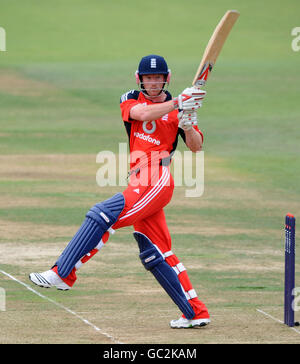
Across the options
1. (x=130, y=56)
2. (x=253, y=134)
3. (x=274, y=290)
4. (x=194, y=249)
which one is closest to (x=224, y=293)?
(x=274, y=290)

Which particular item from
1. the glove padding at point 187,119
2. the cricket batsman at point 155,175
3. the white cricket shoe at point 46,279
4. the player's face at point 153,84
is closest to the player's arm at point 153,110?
the cricket batsman at point 155,175

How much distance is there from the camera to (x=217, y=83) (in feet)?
90.7

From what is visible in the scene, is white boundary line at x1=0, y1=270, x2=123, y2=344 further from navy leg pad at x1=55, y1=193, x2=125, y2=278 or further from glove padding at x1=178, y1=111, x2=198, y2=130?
glove padding at x1=178, y1=111, x2=198, y2=130

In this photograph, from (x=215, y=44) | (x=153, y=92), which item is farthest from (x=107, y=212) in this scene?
(x=215, y=44)

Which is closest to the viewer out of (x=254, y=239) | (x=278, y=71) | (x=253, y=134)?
(x=254, y=239)

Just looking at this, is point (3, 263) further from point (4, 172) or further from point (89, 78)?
point (89, 78)

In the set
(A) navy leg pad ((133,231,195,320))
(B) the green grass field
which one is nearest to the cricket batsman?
(A) navy leg pad ((133,231,195,320))

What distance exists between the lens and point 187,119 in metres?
6.57

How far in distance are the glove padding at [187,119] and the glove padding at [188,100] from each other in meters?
0.07

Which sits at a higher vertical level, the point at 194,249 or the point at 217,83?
the point at 217,83

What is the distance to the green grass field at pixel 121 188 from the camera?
7191 millimetres

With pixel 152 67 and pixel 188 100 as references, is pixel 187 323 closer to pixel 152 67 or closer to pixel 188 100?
pixel 188 100

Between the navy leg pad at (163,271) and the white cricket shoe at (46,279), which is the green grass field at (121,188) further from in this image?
the white cricket shoe at (46,279)

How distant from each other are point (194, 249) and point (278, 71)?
20352mm
